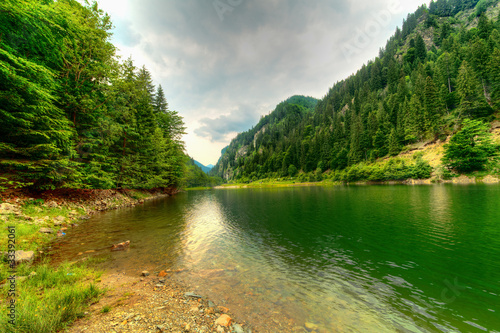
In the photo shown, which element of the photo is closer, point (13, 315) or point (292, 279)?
point (13, 315)

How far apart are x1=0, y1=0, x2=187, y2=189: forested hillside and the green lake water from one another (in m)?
6.86

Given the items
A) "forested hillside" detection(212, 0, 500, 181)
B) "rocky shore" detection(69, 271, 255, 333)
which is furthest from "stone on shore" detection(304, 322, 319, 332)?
"forested hillside" detection(212, 0, 500, 181)

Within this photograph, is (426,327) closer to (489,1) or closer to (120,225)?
(120,225)

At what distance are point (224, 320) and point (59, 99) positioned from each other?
87.2 feet

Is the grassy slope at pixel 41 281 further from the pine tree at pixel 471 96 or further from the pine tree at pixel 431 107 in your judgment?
the pine tree at pixel 431 107

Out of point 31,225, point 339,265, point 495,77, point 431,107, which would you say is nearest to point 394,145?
point 431,107

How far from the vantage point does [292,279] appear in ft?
27.1

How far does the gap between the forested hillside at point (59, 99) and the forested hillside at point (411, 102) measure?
81.8 meters

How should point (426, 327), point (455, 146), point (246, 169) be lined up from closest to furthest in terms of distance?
1. point (426, 327)
2. point (455, 146)
3. point (246, 169)

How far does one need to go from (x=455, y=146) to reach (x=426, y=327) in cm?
7113

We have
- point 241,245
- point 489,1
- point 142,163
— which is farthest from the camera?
Result: point 489,1

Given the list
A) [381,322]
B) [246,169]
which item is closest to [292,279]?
[381,322]

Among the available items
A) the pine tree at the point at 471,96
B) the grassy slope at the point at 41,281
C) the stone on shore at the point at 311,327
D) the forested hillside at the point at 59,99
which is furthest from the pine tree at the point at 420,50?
the grassy slope at the point at 41,281

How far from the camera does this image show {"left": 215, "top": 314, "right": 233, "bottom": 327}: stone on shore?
5.28 meters
